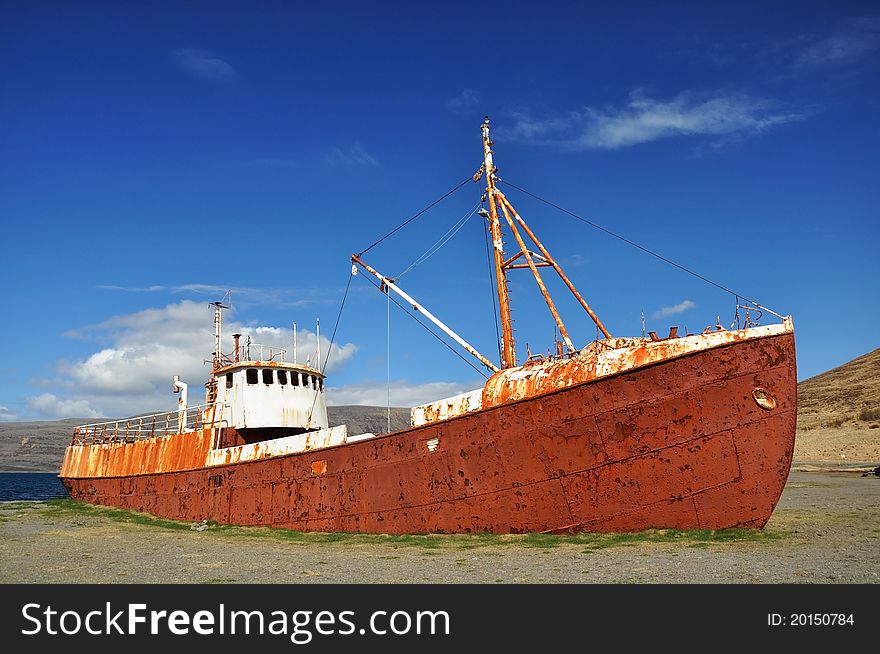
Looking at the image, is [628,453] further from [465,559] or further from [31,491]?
[31,491]

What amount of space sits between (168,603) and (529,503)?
7.47 metres

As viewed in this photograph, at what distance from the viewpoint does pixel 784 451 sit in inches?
493

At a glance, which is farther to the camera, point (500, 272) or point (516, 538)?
point (500, 272)

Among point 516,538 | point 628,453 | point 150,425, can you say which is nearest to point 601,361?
point 628,453

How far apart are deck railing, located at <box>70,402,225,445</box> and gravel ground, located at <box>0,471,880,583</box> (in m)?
5.88

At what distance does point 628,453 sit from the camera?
12.6 meters

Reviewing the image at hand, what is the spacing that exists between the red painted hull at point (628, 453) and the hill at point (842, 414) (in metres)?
33.5

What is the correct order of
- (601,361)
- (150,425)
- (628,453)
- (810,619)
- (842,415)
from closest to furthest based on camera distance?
(810,619)
(628,453)
(601,361)
(150,425)
(842,415)

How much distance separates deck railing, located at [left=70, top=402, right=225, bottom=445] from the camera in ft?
73.6

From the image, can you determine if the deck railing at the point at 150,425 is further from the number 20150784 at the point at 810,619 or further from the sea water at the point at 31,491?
the number 20150784 at the point at 810,619

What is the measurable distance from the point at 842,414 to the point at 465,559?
53.3 m

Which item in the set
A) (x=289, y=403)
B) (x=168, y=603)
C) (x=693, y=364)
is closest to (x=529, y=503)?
(x=693, y=364)

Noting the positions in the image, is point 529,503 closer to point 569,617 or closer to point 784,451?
point 784,451

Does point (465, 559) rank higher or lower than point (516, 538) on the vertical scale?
lower
